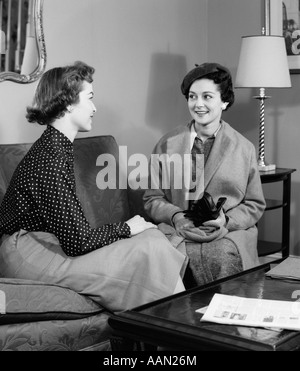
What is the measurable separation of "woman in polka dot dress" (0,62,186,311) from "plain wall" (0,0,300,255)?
3.15 feet

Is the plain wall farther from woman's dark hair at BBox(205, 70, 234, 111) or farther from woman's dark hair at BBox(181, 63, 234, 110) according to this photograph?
woman's dark hair at BBox(205, 70, 234, 111)

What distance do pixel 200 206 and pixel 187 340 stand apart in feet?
3.81

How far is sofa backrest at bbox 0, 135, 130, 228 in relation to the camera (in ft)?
11.0

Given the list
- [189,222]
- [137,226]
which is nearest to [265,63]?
[189,222]

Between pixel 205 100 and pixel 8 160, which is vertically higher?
pixel 205 100

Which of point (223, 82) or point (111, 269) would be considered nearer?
point (111, 269)

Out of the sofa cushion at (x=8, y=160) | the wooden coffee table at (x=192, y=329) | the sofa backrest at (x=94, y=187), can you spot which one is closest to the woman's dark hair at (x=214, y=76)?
the sofa backrest at (x=94, y=187)

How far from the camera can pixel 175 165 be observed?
3439 millimetres

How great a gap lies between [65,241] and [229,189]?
1023 millimetres

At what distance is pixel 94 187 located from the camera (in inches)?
135

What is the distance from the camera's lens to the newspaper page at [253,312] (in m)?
2.04

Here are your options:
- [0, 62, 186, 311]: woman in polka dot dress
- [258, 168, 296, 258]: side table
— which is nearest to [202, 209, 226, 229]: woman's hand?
[0, 62, 186, 311]: woman in polka dot dress

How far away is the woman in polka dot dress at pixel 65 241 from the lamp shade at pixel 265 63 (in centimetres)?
165

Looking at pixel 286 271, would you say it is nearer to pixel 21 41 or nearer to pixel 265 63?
pixel 265 63
